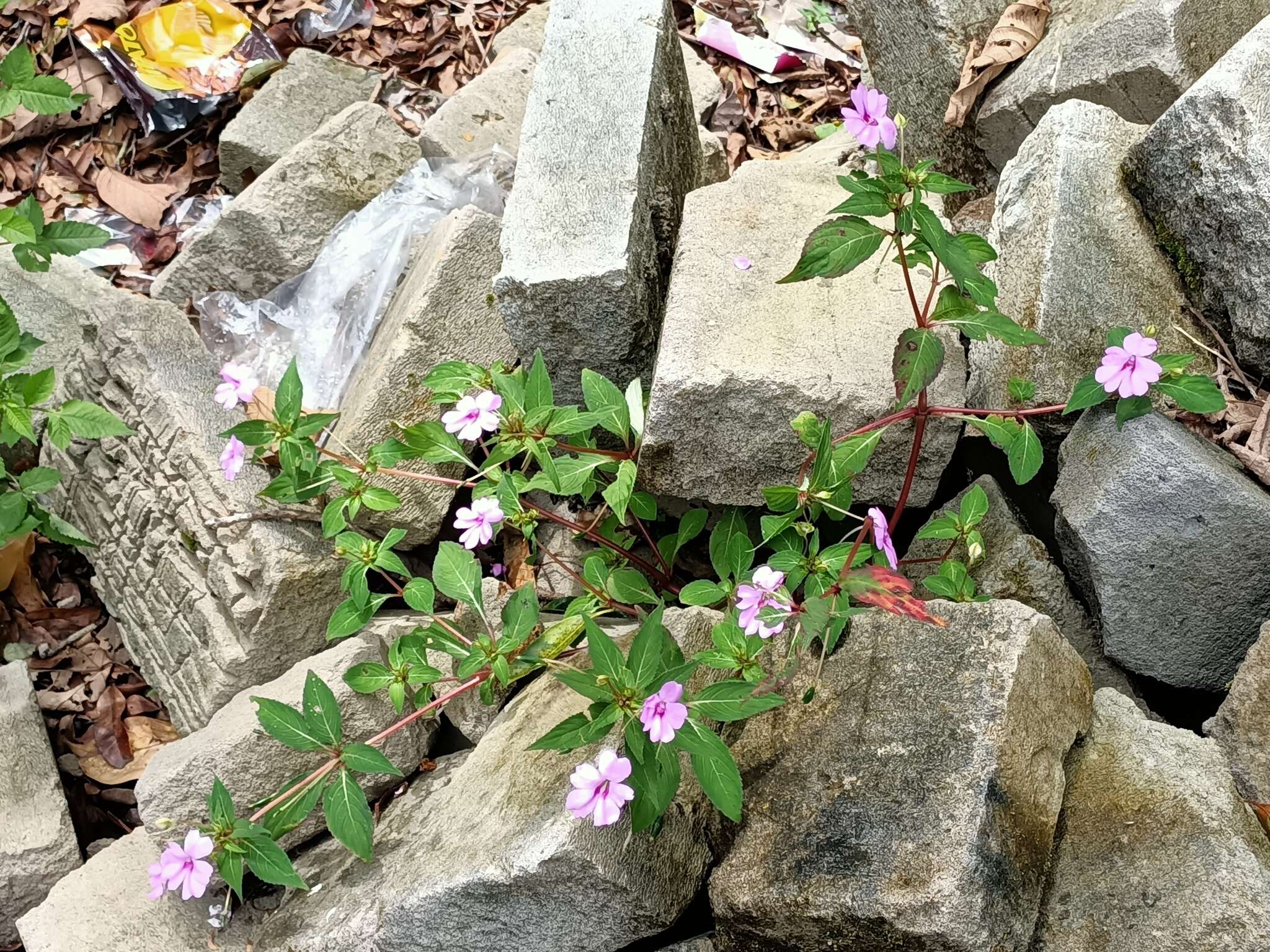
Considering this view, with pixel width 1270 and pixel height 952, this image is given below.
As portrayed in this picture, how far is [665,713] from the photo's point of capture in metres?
1.73

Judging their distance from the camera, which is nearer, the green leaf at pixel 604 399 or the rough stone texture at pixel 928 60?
the green leaf at pixel 604 399

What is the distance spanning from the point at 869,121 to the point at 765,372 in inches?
23.0

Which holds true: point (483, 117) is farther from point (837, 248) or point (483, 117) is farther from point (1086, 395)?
point (1086, 395)

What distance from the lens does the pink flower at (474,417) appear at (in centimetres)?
217

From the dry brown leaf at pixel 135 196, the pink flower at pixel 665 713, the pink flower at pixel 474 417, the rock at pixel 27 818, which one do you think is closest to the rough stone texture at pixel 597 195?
the pink flower at pixel 474 417

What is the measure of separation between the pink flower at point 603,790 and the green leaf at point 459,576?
0.70m

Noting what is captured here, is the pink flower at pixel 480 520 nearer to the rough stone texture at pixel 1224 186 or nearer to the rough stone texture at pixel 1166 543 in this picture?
the rough stone texture at pixel 1166 543

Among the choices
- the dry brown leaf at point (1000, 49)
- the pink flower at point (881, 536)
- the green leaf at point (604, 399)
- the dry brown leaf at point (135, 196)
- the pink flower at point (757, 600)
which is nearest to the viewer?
the pink flower at point (757, 600)

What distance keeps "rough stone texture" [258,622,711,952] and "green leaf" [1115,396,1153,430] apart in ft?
3.25

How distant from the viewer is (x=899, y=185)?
6.41ft

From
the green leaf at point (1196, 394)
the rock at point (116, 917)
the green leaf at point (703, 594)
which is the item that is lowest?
the rock at point (116, 917)

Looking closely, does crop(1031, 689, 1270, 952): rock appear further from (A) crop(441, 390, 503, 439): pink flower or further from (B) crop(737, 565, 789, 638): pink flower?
(A) crop(441, 390, 503, 439): pink flower

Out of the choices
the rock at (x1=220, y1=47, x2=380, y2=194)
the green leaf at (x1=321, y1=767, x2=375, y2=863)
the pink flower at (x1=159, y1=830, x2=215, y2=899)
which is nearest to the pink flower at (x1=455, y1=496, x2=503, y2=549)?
the green leaf at (x1=321, y1=767, x2=375, y2=863)

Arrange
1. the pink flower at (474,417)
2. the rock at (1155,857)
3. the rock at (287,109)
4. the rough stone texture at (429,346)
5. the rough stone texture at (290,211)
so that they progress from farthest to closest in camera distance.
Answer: the rock at (287,109)
the rough stone texture at (290,211)
the rough stone texture at (429,346)
the pink flower at (474,417)
the rock at (1155,857)
